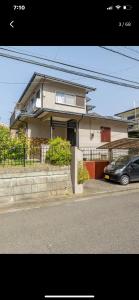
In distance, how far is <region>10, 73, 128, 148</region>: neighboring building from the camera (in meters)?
14.8

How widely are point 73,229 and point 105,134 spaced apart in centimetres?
1430

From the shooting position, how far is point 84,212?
19.8 feet

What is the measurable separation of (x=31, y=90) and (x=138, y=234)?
603 inches

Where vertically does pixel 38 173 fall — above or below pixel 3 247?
above

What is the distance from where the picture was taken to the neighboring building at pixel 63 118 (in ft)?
48.6

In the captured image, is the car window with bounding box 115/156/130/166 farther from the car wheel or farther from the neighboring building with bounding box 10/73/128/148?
the neighboring building with bounding box 10/73/128/148

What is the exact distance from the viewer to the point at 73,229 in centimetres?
469

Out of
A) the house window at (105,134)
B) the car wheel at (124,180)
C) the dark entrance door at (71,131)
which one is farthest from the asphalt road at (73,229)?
the house window at (105,134)

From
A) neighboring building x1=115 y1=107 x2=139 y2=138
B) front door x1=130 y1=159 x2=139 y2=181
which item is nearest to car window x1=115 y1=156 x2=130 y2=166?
front door x1=130 y1=159 x2=139 y2=181

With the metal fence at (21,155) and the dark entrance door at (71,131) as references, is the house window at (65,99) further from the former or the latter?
the metal fence at (21,155)

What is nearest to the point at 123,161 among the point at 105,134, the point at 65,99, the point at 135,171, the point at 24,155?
the point at 135,171
